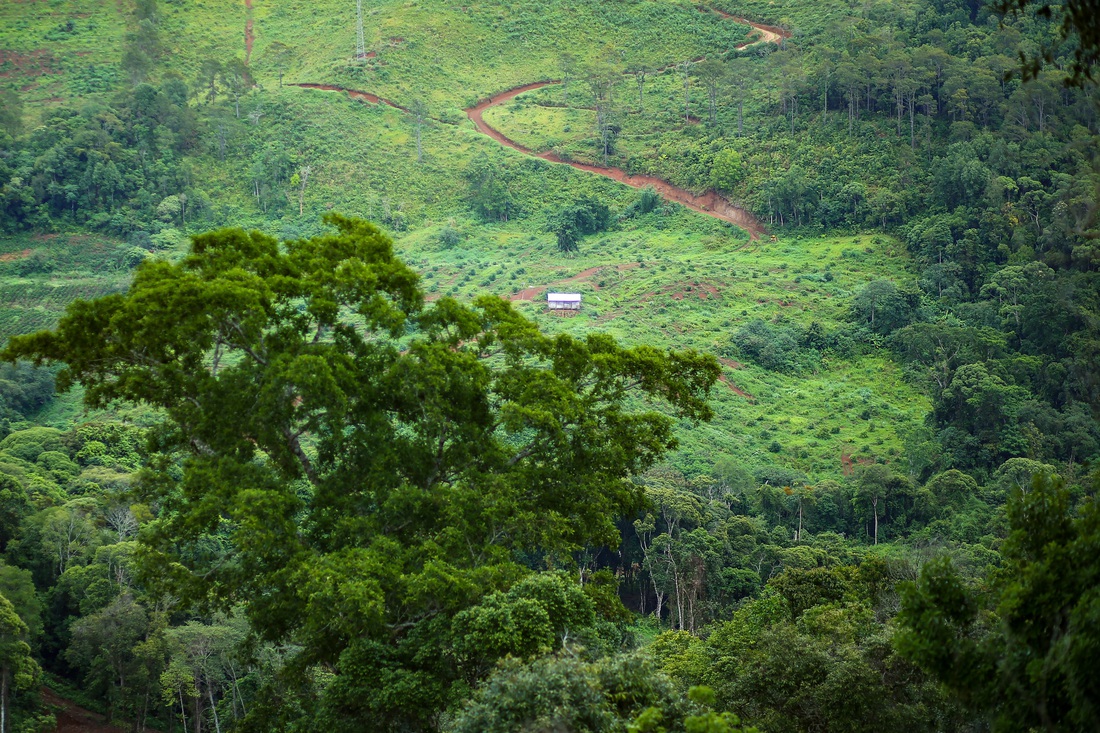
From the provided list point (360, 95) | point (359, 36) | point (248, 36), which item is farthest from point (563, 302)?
point (248, 36)

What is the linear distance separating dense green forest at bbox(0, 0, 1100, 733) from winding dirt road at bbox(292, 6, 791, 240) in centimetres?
37

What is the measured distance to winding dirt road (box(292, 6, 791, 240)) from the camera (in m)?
59.9

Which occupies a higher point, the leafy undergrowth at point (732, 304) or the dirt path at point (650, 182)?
the dirt path at point (650, 182)

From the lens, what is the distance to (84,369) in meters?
15.4

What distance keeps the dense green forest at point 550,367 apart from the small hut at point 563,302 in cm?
94

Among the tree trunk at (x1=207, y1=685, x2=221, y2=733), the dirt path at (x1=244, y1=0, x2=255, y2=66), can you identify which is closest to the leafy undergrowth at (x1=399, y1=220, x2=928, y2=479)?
the tree trunk at (x1=207, y1=685, x2=221, y2=733)

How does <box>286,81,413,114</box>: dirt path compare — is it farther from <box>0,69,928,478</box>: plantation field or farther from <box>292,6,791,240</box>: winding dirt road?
<box>0,69,928,478</box>: plantation field

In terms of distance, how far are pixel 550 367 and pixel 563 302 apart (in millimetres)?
25877

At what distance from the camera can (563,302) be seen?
4950 cm

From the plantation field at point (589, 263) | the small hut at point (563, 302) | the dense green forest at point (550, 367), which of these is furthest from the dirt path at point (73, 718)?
the small hut at point (563, 302)

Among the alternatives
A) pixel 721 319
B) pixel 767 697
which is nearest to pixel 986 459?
pixel 721 319

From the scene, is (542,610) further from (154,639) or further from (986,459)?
(986,459)

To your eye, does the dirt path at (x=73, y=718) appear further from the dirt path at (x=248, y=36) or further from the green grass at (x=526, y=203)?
the dirt path at (x=248, y=36)

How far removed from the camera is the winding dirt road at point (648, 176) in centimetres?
5992
